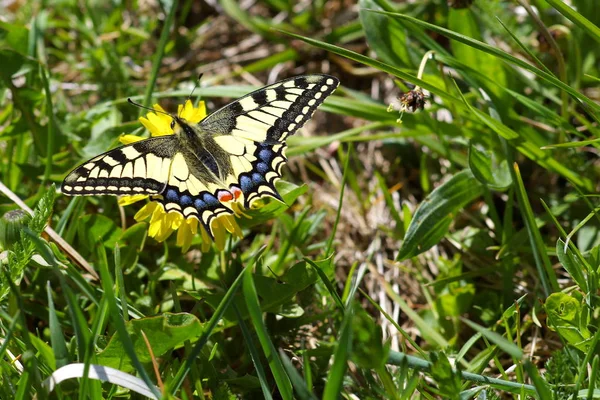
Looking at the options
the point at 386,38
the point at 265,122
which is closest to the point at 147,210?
the point at 265,122

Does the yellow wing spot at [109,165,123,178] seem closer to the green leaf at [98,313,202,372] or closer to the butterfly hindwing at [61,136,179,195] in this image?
the butterfly hindwing at [61,136,179,195]

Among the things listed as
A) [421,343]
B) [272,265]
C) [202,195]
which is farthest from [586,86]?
[202,195]

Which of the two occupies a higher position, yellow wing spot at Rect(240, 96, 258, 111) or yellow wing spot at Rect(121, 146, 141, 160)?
yellow wing spot at Rect(240, 96, 258, 111)

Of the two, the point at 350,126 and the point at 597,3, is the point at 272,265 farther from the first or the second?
the point at 597,3

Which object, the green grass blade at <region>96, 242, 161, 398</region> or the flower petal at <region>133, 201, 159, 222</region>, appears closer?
the green grass blade at <region>96, 242, 161, 398</region>

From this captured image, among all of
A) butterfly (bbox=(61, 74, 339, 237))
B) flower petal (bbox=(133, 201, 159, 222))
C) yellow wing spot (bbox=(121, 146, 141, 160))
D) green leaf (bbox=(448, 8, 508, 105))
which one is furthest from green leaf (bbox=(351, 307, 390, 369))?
green leaf (bbox=(448, 8, 508, 105))

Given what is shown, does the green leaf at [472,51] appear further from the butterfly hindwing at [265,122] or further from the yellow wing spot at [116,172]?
the yellow wing spot at [116,172]
